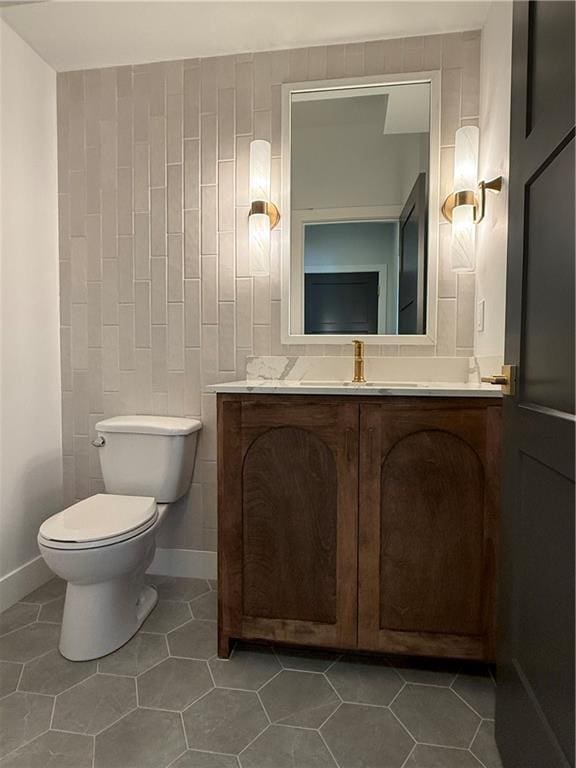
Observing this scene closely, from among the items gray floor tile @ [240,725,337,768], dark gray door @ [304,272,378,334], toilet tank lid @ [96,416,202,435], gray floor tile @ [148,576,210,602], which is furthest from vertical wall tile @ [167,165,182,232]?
gray floor tile @ [240,725,337,768]

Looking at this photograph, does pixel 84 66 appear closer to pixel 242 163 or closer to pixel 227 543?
pixel 242 163

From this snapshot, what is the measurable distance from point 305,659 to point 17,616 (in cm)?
113

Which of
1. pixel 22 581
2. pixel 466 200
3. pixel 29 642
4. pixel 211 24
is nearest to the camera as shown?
pixel 29 642

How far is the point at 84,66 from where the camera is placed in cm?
214

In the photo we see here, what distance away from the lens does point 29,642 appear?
167 centimetres

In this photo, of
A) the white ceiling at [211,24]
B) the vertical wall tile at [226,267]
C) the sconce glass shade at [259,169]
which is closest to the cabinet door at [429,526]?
the vertical wall tile at [226,267]

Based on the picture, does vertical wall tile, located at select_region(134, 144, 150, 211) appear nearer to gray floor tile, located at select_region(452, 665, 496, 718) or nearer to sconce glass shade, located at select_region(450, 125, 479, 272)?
sconce glass shade, located at select_region(450, 125, 479, 272)

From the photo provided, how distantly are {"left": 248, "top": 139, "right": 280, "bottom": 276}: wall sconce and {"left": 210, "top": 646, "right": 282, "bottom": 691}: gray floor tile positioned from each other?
4.69ft

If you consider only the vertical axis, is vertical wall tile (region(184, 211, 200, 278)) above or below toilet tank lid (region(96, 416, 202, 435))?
above

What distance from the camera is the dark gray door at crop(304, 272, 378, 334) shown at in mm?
2012

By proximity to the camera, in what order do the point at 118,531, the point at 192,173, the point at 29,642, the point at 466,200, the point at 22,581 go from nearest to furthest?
1. the point at 118,531
2. the point at 29,642
3. the point at 466,200
4. the point at 22,581
5. the point at 192,173

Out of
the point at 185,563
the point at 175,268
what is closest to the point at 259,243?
the point at 175,268

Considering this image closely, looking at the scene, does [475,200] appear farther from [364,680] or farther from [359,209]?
[364,680]

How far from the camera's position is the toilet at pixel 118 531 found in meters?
1.53
